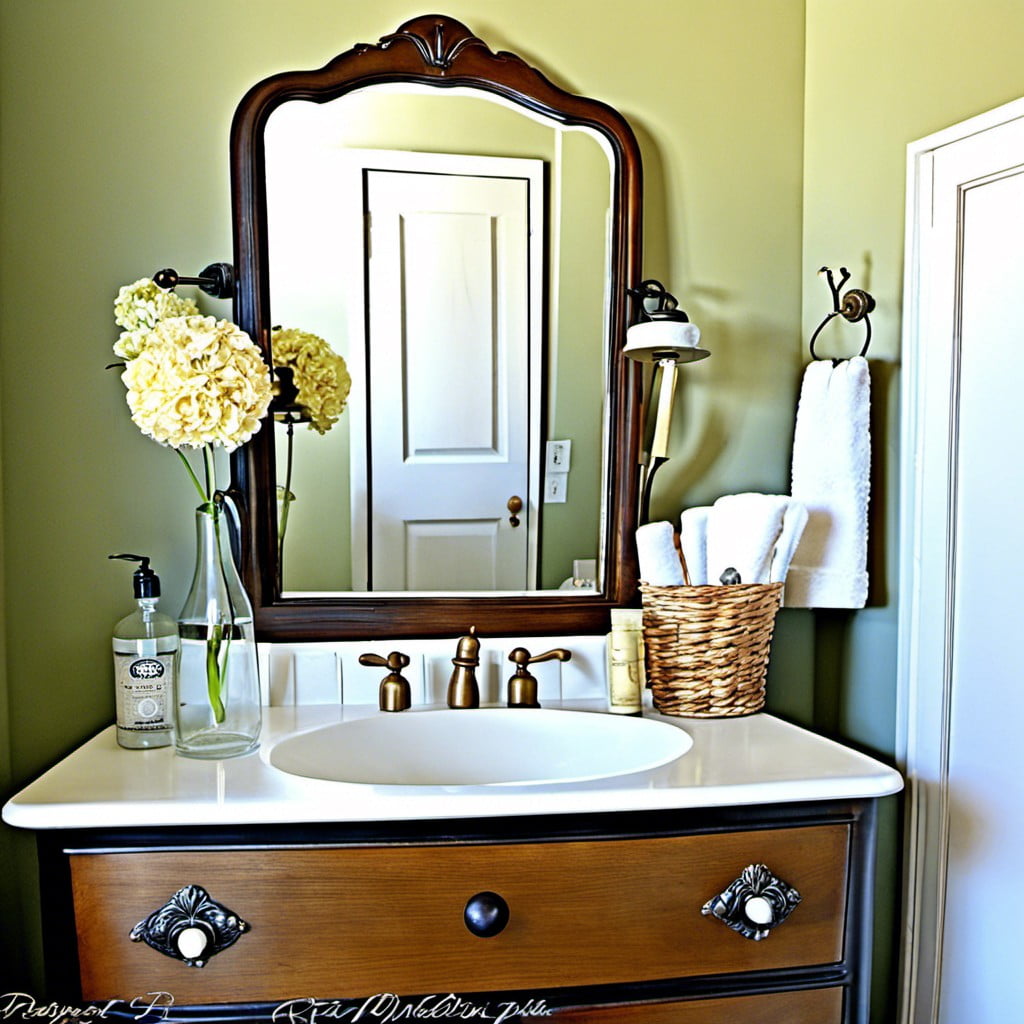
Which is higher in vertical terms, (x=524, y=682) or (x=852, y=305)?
(x=852, y=305)

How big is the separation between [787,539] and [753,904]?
592 millimetres

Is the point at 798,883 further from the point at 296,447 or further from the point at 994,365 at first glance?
the point at 296,447

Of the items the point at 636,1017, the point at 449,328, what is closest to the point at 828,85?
the point at 449,328

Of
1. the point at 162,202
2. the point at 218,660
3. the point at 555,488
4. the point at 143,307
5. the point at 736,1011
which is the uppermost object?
the point at 162,202

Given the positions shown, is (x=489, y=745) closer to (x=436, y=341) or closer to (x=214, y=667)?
(x=214, y=667)

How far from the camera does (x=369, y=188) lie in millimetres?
1621

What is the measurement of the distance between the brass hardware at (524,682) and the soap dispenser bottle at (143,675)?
0.51 meters

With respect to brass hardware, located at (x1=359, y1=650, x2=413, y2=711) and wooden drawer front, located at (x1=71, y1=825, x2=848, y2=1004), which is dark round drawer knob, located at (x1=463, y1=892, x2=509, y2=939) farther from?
brass hardware, located at (x1=359, y1=650, x2=413, y2=711)

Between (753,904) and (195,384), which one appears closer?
(753,904)

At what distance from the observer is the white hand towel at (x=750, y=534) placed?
158cm

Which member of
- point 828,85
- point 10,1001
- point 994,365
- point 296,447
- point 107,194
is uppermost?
point 828,85

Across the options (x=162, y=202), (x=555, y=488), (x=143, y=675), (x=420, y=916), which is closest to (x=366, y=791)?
(x=420, y=916)

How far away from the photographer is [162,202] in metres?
1.60

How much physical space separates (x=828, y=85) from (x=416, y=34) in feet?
2.30
